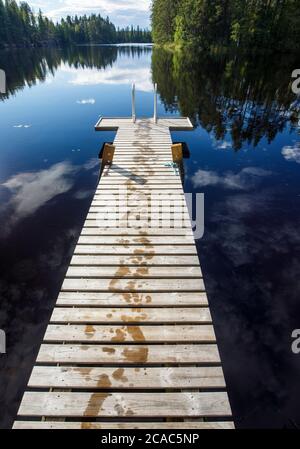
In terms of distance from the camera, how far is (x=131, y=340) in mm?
4066

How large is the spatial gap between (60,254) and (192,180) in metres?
6.45

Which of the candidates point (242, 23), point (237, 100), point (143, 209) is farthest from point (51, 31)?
point (143, 209)

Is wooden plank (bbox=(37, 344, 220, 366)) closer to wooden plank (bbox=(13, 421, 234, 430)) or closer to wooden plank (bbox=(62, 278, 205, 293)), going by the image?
wooden plank (bbox=(13, 421, 234, 430))

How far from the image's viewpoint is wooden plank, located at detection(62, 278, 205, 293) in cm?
491

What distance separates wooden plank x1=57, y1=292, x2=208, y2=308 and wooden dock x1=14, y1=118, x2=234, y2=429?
0.8 inches

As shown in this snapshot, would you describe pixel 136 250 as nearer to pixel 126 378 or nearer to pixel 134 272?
pixel 134 272

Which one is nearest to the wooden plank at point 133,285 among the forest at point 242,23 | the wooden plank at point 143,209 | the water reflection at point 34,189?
the wooden plank at point 143,209

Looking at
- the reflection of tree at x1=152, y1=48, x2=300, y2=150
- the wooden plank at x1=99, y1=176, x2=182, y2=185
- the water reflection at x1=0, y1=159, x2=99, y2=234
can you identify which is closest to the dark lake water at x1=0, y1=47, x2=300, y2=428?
the water reflection at x1=0, y1=159, x2=99, y2=234

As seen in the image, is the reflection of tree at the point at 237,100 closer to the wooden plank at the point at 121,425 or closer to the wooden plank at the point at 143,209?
the wooden plank at the point at 143,209

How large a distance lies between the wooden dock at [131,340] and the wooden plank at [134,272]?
2 cm

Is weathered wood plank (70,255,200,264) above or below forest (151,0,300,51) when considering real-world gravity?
below

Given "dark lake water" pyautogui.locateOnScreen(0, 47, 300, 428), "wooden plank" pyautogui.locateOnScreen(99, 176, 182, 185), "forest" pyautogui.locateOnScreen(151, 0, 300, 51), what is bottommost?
"dark lake water" pyautogui.locateOnScreen(0, 47, 300, 428)

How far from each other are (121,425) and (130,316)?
5.19ft

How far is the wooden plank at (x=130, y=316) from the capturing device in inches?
171
